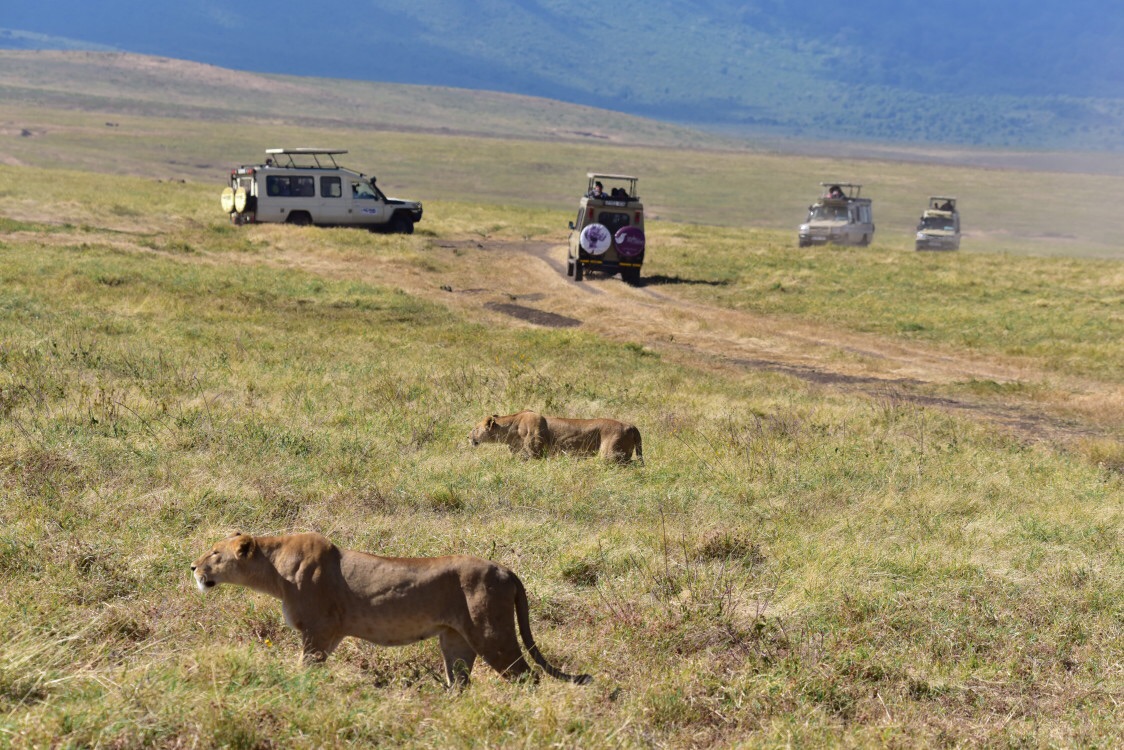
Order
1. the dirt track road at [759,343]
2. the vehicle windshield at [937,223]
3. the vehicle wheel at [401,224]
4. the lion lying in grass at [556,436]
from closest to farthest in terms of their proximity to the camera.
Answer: the lion lying in grass at [556,436], the dirt track road at [759,343], the vehicle wheel at [401,224], the vehicle windshield at [937,223]

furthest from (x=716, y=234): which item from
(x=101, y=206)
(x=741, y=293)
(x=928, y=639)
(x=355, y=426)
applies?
(x=928, y=639)

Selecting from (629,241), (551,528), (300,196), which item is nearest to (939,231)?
(629,241)

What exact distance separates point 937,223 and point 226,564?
43316 mm

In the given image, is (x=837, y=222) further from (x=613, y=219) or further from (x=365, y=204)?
(x=365, y=204)

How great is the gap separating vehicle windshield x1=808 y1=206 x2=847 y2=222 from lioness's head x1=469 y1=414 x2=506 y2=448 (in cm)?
3315

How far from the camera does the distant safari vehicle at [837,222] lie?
4025cm

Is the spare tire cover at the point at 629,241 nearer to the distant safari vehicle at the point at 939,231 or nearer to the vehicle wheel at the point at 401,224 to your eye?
the vehicle wheel at the point at 401,224

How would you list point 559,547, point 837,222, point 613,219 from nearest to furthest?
1. point 559,547
2. point 613,219
3. point 837,222

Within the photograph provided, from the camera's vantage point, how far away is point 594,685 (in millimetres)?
5297

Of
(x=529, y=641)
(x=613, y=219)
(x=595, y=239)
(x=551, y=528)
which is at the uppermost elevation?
(x=613, y=219)

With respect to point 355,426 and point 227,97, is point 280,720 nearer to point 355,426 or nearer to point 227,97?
point 355,426

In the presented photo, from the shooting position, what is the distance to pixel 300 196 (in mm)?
33969

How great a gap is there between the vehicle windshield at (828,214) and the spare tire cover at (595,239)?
49.6 feet

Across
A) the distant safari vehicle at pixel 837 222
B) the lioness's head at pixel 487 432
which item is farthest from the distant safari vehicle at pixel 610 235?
the lioness's head at pixel 487 432
